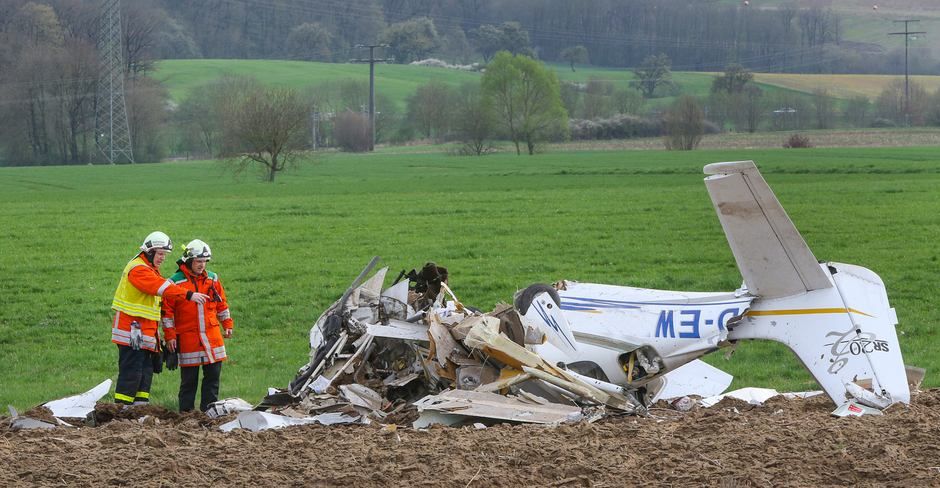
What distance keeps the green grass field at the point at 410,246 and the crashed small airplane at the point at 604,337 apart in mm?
2574

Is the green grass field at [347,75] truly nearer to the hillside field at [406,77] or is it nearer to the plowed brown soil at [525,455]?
the hillside field at [406,77]

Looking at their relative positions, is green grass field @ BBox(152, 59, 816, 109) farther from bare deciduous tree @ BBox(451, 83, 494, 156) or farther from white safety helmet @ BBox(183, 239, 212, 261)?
white safety helmet @ BBox(183, 239, 212, 261)

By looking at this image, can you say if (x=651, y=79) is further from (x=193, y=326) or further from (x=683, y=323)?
(x=683, y=323)

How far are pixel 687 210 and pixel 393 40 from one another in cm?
12138

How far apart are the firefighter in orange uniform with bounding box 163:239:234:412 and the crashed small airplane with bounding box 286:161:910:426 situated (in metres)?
1.16

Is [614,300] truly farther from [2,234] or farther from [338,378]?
[2,234]

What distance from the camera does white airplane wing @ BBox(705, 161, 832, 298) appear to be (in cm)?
702

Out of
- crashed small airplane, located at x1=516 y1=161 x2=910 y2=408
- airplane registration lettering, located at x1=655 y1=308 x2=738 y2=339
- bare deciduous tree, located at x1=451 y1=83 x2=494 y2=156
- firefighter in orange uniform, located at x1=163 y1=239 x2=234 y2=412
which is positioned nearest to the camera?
crashed small airplane, located at x1=516 y1=161 x2=910 y2=408

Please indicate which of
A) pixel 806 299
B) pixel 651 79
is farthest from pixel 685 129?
pixel 806 299

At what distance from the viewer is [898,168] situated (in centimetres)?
4353

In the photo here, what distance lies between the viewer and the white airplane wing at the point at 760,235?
7.02 meters

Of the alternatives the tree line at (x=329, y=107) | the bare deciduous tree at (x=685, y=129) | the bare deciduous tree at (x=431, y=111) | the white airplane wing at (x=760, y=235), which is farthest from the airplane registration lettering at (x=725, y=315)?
the bare deciduous tree at (x=431, y=111)

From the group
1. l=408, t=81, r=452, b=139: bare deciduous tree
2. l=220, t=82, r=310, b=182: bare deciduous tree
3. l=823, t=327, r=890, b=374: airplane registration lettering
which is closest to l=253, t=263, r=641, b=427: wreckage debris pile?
l=823, t=327, r=890, b=374: airplane registration lettering

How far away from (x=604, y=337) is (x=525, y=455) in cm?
234
